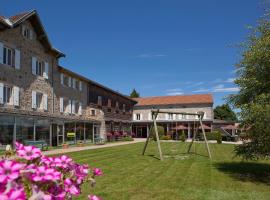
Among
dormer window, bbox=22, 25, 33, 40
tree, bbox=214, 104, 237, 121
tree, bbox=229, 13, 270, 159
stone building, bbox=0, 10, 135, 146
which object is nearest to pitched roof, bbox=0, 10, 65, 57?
stone building, bbox=0, 10, 135, 146

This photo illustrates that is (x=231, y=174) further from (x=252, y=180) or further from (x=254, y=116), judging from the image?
(x=254, y=116)

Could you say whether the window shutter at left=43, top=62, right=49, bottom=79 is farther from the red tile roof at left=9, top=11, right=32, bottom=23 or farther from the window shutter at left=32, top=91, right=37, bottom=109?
the red tile roof at left=9, top=11, right=32, bottom=23

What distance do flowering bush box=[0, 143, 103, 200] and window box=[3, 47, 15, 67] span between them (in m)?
18.9

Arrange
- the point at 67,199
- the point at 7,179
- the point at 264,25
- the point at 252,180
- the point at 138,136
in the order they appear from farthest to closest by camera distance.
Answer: the point at 138,136, the point at 264,25, the point at 252,180, the point at 67,199, the point at 7,179

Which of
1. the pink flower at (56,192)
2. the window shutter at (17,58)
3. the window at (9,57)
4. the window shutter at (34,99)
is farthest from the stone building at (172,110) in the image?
the pink flower at (56,192)

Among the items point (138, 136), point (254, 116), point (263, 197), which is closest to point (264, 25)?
point (254, 116)

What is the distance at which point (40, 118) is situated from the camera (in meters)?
22.1

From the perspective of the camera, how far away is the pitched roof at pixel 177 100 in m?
50.0

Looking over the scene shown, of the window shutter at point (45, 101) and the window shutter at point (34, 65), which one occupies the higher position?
the window shutter at point (34, 65)

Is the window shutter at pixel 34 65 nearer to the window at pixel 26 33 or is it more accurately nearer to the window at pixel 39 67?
the window at pixel 39 67

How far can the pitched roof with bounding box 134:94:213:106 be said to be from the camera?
164 ft

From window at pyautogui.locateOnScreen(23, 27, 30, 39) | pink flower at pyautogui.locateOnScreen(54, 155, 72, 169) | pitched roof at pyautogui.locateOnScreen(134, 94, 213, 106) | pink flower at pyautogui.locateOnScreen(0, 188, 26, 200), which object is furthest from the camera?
pitched roof at pyautogui.locateOnScreen(134, 94, 213, 106)

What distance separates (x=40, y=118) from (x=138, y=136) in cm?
3143

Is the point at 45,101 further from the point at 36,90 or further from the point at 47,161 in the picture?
the point at 47,161
